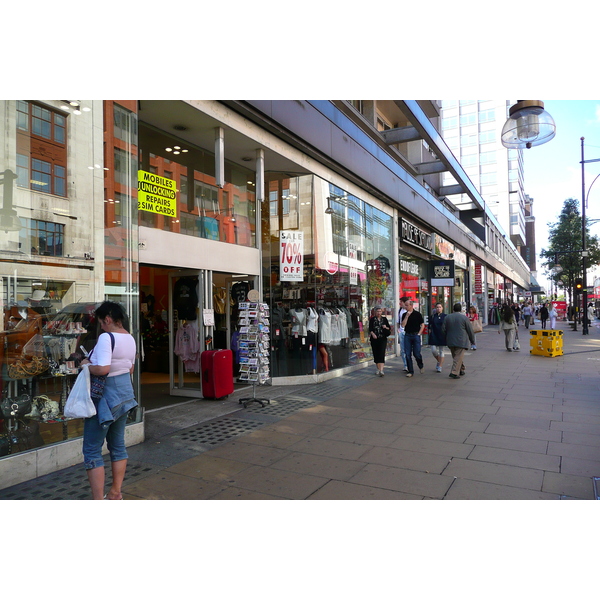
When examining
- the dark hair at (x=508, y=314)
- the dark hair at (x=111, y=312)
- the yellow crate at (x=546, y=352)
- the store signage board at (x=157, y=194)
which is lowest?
the yellow crate at (x=546, y=352)

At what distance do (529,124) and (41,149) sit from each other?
5476 mm

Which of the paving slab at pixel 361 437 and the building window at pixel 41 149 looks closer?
the building window at pixel 41 149

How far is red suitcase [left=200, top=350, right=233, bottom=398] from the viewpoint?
8.20m

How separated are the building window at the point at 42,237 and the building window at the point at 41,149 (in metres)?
0.40

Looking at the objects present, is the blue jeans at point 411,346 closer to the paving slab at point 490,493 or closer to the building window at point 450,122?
the paving slab at point 490,493

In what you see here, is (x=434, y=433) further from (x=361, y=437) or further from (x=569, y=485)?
(x=569, y=485)

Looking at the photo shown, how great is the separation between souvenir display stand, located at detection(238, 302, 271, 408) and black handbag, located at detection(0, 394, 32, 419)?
3.58m

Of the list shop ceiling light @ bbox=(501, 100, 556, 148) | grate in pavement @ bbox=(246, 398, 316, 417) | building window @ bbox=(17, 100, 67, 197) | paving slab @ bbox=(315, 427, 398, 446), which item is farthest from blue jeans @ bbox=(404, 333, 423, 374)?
building window @ bbox=(17, 100, 67, 197)

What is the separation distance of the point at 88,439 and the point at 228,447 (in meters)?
2.10

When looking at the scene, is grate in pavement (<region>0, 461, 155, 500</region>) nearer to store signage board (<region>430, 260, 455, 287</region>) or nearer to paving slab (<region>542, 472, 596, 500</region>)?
paving slab (<region>542, 472, 596, 500</region>)

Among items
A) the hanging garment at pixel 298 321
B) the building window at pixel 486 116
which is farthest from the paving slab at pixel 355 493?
the building window at pixel 486 116

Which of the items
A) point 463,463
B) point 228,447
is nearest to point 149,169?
point 228,447

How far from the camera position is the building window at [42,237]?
5004 mm

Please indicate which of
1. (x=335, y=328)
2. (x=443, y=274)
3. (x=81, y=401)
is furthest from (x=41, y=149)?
(x=443, y=274)
